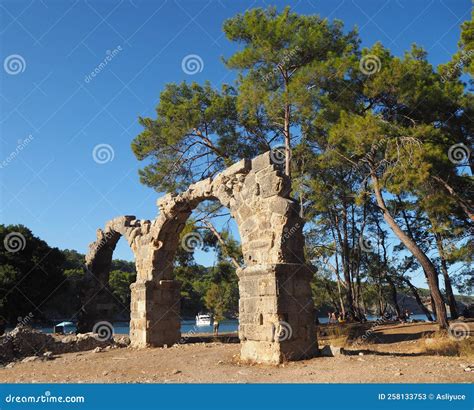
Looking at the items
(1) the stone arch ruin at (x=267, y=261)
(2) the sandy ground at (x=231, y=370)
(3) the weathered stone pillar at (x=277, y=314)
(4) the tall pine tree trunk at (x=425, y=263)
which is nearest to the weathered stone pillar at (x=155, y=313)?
(1) the stone arch ruin at (x=267, y=261)

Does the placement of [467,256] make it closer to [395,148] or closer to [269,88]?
[395,148]

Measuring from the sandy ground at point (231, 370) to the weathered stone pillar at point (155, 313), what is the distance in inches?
61.8

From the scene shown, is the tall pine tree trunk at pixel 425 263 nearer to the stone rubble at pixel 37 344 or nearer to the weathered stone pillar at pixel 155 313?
the weathered stone pillar at pixel 155 313

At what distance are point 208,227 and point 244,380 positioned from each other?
9176 mm

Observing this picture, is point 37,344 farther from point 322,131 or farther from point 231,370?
point 322,131

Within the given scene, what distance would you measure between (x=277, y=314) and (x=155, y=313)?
4.81 metres

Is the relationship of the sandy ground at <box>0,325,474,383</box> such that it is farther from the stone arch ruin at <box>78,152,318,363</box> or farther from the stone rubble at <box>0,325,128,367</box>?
the stone rubble at <box>0,325,128,367</box>

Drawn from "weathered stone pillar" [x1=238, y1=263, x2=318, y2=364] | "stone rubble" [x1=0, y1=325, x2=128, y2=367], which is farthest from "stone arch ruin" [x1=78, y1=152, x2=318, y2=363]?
"stone rubble" [x1=0, y1=325, x2=128, y2=367]

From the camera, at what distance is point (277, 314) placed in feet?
20.9

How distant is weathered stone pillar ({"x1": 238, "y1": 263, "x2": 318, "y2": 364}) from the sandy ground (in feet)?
0.84

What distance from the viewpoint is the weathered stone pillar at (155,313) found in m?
10.2

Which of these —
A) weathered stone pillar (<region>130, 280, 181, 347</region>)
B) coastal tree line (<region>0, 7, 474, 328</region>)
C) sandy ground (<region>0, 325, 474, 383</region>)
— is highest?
coastal tree line (<region>0, 7, 474, 328</region>)

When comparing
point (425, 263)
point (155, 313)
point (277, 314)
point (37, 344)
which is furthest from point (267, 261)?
point (37, 344)

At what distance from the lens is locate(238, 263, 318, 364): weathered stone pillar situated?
250 inches
